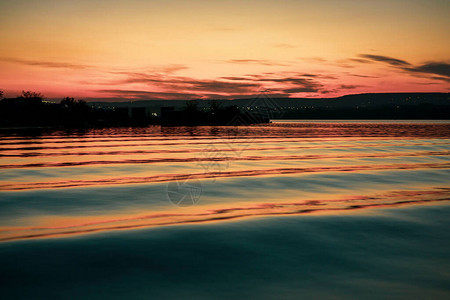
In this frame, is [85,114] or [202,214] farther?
[85,114]

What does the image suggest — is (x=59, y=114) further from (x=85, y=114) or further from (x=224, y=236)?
(x=224, y=236)

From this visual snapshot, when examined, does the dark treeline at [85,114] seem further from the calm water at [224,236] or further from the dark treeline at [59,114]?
the calm water at [224,236]

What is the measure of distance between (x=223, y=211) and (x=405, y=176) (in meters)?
12.6

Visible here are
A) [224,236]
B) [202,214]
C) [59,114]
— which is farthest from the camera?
[59,114]

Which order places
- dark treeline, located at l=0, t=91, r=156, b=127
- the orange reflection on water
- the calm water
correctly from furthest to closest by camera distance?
dark treeline, located at l=0, t=91, r=156, b=127
the orange reflection on water
the calm water

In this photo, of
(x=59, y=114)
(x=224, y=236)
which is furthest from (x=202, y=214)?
(x=59, y=114)

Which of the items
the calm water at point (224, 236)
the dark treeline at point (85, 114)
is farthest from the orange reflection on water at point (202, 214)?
the dark treeline at point (85, 114)

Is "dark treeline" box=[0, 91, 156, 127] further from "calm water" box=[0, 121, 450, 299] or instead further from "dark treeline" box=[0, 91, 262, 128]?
"calm water" box=[0, 121, 450, 299]

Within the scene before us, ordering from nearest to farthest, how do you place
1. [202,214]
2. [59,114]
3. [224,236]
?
[224,236]
[202,214]
[59,114]

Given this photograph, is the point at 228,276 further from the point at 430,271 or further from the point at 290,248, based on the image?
the point at 430,271

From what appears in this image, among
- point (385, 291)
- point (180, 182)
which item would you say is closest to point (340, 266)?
point (385, 291)

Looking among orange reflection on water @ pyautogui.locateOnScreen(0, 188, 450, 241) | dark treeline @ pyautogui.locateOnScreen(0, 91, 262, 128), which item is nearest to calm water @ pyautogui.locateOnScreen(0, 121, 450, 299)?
orange reflection on water @ pyautogui.locateOnScreen(0, 188, 450, 241)

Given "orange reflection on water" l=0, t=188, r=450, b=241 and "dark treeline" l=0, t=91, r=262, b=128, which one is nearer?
"orange reflection on water" l=0, t=188, r=450, b=241

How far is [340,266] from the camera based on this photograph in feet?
27.1
